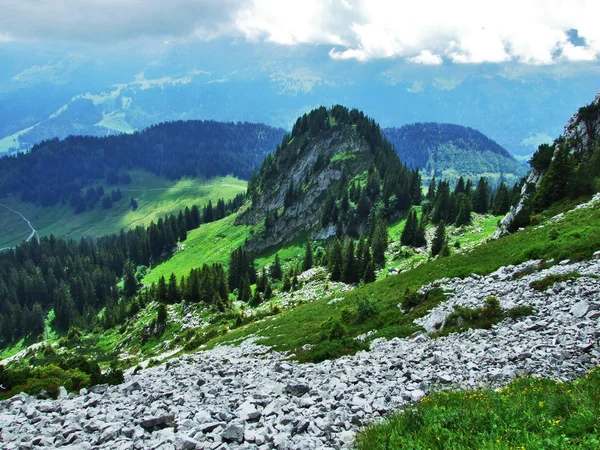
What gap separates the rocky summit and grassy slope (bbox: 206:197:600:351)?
19.8ft

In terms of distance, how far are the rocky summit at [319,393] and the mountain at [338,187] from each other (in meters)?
111

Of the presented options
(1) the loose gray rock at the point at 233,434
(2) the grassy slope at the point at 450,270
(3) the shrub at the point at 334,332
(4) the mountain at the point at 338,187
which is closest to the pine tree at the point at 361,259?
(2) the grassy slope at the point at 450,270

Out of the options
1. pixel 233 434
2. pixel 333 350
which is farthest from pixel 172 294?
pixel 233 434

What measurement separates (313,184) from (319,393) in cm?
16516

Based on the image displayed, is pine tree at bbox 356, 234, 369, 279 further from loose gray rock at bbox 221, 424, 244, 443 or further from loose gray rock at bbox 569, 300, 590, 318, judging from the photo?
loose gray rock at bbox 221, 424, 244, 443

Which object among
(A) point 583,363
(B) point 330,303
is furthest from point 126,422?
A: (B) point 330,303

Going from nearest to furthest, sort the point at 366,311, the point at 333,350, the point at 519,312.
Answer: the point at 519,312, the point at 333,350, the point at 366,311

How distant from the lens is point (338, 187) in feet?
538

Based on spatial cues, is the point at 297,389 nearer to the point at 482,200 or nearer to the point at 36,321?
the point at 482,200

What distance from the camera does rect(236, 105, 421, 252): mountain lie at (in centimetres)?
13550

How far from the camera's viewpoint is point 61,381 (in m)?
20.9

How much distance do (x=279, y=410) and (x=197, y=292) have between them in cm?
8038

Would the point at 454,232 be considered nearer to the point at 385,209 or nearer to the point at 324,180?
the point at 385,209

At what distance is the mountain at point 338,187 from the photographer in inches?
5335
